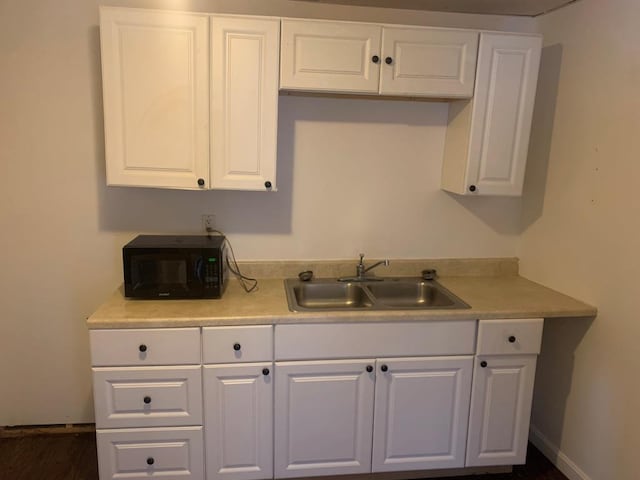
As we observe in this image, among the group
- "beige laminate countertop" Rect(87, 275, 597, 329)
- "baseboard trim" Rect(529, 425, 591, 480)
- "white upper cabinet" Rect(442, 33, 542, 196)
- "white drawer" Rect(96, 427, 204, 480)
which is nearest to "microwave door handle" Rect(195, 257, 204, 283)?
"beige laminate countertop" Rect(87, 275, 597, 329)

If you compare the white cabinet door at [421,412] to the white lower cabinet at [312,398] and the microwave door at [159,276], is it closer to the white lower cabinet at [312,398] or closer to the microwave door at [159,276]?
the white lower cabinet at [312,398]

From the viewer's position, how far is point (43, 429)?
2.62m

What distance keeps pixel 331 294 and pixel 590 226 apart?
1307 millimetres

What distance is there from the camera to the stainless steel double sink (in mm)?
2496

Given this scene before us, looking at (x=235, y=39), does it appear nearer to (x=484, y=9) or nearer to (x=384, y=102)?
(x=384, y=102)

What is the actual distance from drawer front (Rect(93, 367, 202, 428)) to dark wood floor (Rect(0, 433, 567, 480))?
548 millimetres

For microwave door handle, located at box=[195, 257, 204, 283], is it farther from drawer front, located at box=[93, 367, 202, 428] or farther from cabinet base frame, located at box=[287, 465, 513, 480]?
cabinet base frame, located at box=[287, 465, 513, 480]

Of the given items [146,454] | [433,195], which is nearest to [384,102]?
[433,195]

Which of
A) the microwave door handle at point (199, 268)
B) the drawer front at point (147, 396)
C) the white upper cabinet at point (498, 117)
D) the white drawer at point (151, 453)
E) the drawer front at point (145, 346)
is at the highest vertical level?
the white upper cabinet at point (498, 117)

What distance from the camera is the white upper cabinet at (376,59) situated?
212 centimetres

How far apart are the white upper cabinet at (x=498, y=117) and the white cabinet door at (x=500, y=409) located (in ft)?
2.78

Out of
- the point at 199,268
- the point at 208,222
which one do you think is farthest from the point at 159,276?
the point at 208,222

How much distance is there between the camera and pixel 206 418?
2.08 m

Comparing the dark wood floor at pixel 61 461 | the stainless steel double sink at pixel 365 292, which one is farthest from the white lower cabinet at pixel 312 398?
the stainless steel double sink at pixel 365 292
